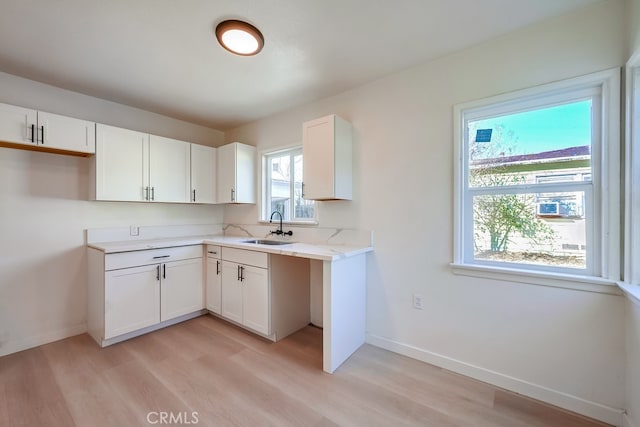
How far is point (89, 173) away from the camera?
8.96 ft

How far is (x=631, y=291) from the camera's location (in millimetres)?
1366

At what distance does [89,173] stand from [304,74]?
243 cm

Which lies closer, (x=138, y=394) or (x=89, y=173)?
(x=138, y=394)

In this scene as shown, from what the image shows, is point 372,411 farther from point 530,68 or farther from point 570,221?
point 530,68

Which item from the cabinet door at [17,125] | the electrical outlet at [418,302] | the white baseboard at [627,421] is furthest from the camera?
the electrical outlet at [418,302]

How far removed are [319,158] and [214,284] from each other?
189 centimetres

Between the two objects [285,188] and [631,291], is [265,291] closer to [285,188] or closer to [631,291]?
[285,188]

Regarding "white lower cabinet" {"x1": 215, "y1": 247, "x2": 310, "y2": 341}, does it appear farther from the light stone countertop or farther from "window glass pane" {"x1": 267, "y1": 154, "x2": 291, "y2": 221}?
"window glass pane" {"x1": 267, "y1": 154, "x2": 291, "y2": 221}

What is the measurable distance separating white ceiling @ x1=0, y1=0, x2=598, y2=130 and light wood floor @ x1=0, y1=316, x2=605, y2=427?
247 cm

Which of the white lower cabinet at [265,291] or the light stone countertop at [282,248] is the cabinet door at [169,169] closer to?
the light stone countertop at [282,248]

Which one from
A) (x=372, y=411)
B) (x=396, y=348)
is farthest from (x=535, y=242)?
(x=372, y=411)

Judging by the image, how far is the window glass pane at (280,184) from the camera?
131 inches

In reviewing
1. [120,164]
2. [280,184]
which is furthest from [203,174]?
[280,184]

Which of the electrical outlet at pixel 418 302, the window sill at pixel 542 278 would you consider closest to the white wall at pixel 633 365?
the window sill at pixel 542 278
